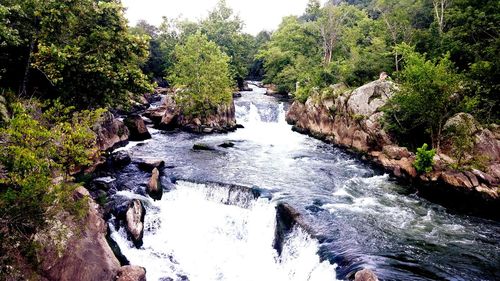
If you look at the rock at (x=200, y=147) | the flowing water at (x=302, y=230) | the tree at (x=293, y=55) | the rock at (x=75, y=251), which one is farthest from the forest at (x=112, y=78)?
the rock at (x=200, y=147)

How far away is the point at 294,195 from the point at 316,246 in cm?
513

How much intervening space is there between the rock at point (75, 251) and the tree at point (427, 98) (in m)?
20.1

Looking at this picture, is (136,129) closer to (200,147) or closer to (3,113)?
(200,147)

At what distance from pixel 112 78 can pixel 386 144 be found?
1964 centimetres

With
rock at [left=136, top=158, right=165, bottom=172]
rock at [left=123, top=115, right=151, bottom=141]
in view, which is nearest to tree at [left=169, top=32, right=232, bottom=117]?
rock at [left=123, top=115, right=151, bottom=141]

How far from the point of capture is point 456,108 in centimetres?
2298

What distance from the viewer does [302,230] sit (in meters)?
15.4

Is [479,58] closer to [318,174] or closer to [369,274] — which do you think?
[318,174]

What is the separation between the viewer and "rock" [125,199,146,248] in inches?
617

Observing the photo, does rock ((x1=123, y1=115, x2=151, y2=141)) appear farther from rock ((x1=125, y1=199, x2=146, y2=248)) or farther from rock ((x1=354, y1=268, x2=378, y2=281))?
rock ((x1=354, y1=268, x2=378, y2=281))

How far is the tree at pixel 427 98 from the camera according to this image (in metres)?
22.2

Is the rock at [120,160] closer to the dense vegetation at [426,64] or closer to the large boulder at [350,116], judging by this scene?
the large boulder at [350,116]

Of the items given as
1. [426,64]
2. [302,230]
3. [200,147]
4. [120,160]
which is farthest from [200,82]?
[302,230]

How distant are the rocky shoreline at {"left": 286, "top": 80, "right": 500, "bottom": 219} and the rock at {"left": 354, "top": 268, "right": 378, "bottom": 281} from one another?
10.5 metres
